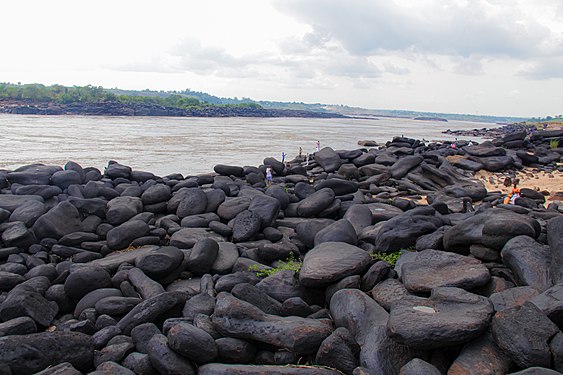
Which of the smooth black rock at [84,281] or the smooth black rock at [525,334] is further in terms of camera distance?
the smooth black rock at [84,281]

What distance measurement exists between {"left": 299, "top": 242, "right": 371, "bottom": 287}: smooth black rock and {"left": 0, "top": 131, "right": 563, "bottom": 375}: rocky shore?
19 mm

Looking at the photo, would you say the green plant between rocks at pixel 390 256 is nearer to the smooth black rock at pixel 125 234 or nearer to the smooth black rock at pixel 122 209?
the smooth black rock at pixel 125 234

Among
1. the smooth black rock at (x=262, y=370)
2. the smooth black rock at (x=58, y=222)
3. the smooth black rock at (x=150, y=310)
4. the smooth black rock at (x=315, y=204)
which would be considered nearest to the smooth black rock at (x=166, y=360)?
the smooth black rock at (x=262, y=370)

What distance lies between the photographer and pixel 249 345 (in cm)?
430

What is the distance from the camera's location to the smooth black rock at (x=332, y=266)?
5.41 m

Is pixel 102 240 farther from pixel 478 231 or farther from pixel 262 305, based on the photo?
pixel 478 231

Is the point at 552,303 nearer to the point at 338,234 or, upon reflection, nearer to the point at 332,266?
the point at 332,266

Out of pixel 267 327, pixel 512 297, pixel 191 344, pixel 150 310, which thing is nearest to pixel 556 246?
pixel 512 297

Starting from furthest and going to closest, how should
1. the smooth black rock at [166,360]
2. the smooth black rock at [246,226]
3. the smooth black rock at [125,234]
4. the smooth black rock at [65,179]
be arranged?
the smooth black rock at [65,179] < the smooth black rock at [246,226] < the smooth black rock at [125,234] < the smooth black rock at [166,360]

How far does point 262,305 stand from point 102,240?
431 centimetres

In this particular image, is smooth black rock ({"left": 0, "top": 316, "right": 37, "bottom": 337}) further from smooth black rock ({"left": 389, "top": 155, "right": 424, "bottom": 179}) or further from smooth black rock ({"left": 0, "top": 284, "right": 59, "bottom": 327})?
smooth black rock ({"left": 389, "top": 155, "right": 424, "bottom": 179})

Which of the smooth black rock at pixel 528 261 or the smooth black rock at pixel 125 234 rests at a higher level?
the smooth black rock at pixel 528 261

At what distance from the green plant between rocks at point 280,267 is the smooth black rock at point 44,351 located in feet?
8.23

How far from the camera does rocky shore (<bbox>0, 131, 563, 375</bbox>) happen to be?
3871 mm
